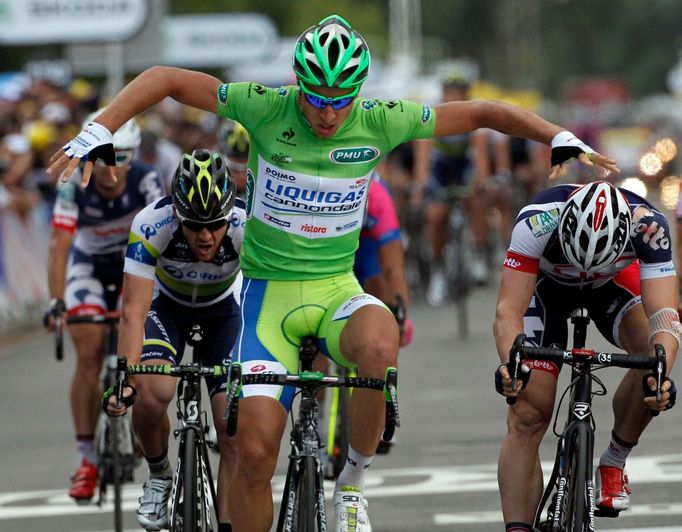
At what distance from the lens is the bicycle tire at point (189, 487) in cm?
727

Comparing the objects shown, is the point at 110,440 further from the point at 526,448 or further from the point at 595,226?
the point at 595,226

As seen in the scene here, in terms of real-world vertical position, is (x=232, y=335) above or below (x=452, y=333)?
below

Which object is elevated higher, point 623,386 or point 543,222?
point 543,222

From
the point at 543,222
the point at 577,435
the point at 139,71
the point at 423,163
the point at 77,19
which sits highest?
the point at 139,71

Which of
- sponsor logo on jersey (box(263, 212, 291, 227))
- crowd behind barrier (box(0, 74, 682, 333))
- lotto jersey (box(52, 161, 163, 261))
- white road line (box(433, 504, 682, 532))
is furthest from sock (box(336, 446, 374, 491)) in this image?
crowd behind barrier (box(0, 74, 682, 333))

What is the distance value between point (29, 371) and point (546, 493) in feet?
34.6

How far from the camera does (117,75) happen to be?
19141mm

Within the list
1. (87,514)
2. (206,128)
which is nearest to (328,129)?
(87,514)

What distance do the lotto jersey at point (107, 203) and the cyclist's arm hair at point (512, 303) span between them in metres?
3.32

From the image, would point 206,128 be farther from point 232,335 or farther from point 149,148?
point 232,335

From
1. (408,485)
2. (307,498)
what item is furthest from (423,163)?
(307,498)

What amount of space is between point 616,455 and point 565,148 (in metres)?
1.47

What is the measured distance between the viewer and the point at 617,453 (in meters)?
7.88

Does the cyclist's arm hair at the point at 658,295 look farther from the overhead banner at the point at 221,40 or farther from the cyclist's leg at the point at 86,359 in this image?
the overhead banner at the point at 221,40
